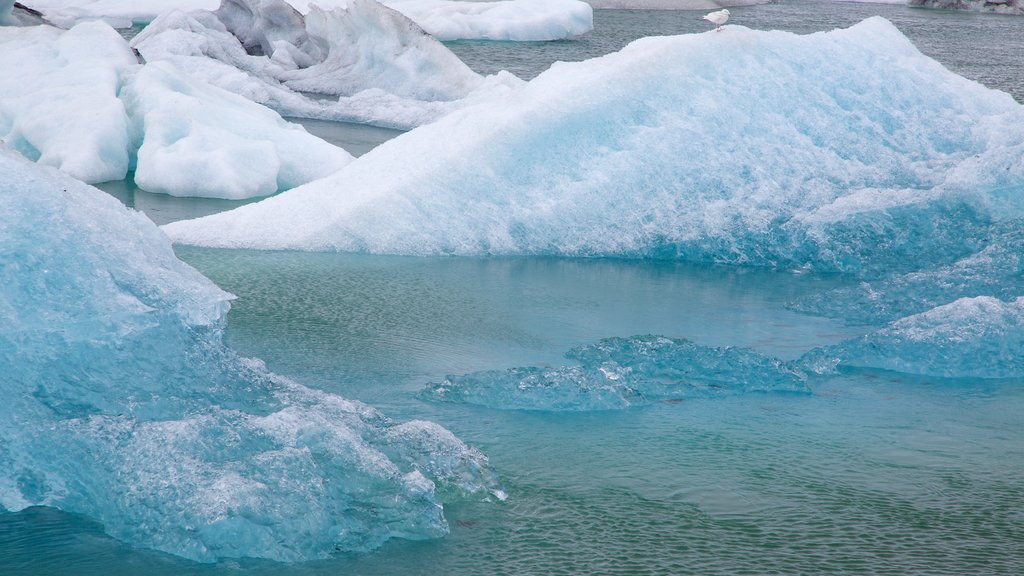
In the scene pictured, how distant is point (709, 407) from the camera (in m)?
3.31

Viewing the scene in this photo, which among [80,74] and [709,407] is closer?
[709,407]

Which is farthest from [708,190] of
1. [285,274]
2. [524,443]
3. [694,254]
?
[524,443]

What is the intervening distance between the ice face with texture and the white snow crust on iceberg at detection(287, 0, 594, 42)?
17.2 metres

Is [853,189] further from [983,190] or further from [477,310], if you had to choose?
[477,310]

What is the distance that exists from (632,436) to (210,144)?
495 centimetres

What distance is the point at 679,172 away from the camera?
17.7ft

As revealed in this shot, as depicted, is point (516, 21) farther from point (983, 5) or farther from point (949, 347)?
point (949, 347)

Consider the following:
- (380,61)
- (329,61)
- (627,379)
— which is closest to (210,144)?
→ (627,379)

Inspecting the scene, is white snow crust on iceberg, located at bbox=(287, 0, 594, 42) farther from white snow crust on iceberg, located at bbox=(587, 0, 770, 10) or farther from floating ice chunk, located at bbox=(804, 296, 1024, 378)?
floating ice chunk, located at bbox=(804, 296, 1024, 378)

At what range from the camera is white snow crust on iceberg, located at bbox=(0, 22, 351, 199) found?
698 centimetres

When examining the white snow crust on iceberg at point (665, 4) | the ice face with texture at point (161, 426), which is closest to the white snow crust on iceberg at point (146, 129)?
the ice face with texture at point (161, 426)

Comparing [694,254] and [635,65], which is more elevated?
[635,65]

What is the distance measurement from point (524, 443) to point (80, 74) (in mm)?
6309

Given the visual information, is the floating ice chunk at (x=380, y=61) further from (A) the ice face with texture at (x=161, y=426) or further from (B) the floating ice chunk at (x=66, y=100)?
(A) the ice face with texture at (x=161, y=426)
